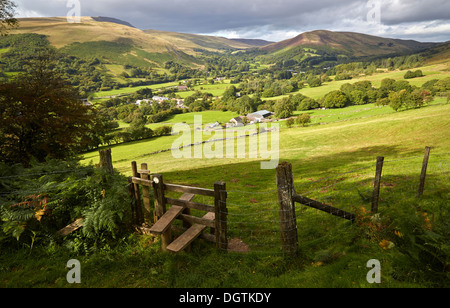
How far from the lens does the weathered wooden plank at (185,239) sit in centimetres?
661

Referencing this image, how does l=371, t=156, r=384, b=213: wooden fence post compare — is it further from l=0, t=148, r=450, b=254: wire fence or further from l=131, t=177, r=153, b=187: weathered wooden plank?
l=131, t=177, r=153, b=187: weathered wooden plank

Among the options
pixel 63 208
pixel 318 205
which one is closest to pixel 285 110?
pixel 318 205

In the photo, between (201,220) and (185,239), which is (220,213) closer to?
(201,220)

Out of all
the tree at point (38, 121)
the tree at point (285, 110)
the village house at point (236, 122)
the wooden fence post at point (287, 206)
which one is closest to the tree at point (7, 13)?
the tree at point (38, 121)

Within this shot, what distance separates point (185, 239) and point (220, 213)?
1332mm

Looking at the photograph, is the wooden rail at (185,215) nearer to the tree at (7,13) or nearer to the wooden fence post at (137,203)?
the wooden fence post at (137,203)

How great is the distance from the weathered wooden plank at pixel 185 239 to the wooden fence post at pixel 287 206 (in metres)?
2.59

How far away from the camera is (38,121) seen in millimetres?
16719

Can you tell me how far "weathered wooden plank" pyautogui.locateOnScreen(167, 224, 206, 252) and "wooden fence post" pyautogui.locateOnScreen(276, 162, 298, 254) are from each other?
2.59 meters

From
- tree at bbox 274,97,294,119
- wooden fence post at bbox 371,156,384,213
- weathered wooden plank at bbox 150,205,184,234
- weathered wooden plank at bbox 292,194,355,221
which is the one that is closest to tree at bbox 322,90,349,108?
tree at bbox 274,97,294,119

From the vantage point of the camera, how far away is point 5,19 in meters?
15.9

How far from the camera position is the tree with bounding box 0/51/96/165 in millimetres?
15727
